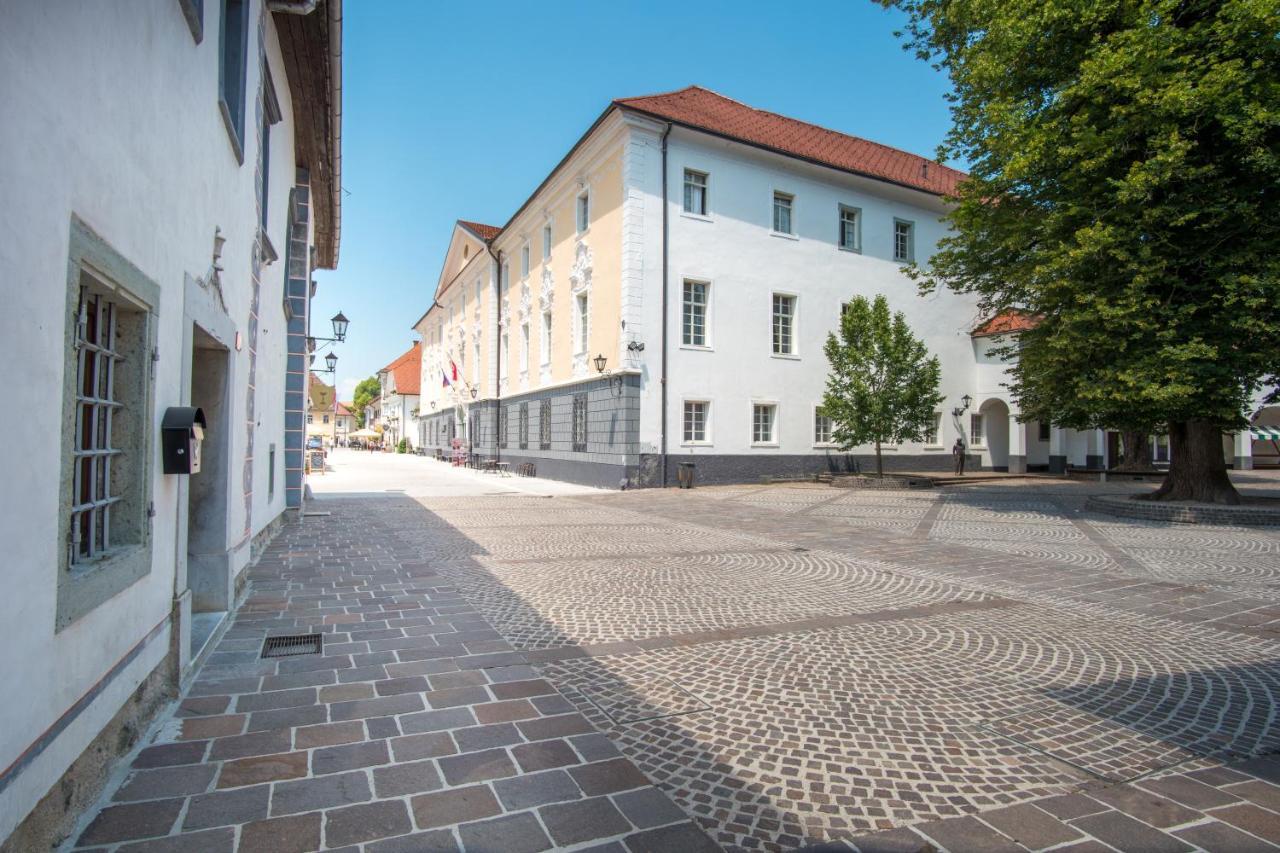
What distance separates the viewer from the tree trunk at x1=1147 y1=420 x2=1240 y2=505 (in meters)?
14.2

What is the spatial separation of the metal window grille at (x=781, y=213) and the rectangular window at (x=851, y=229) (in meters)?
2.56

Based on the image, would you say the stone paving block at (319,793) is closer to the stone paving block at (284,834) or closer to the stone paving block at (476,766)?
the stone paving block at (284,834)

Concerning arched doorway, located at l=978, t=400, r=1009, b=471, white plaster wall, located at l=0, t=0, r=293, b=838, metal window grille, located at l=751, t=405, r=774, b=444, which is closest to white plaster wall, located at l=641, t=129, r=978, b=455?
metal window grille, located at l=751, t=405, r=774, b=444

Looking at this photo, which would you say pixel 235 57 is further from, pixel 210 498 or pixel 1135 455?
pixel 1135 455

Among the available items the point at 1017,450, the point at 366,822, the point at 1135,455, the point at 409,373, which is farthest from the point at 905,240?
the point at 409,373

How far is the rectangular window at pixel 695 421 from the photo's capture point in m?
22.1

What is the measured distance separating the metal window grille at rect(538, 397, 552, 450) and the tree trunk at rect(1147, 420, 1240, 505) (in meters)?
18.7

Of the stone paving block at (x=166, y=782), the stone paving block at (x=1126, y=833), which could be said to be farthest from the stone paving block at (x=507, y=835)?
the stone paving block at (x=1126, y=833)

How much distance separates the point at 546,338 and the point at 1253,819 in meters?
26.4

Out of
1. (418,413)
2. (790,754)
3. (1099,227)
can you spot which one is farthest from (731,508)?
(418,413)

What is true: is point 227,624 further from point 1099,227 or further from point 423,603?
point 1099,227

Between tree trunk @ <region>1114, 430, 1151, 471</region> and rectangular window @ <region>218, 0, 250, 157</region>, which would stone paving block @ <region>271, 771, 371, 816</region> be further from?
tree trunk @ <region>1114, 430, 1151, 471</region>

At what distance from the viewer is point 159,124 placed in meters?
3.52

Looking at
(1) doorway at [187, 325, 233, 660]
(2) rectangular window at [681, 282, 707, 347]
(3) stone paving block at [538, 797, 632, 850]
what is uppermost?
(2) rectangular window at [681, 282, 707, 347]
